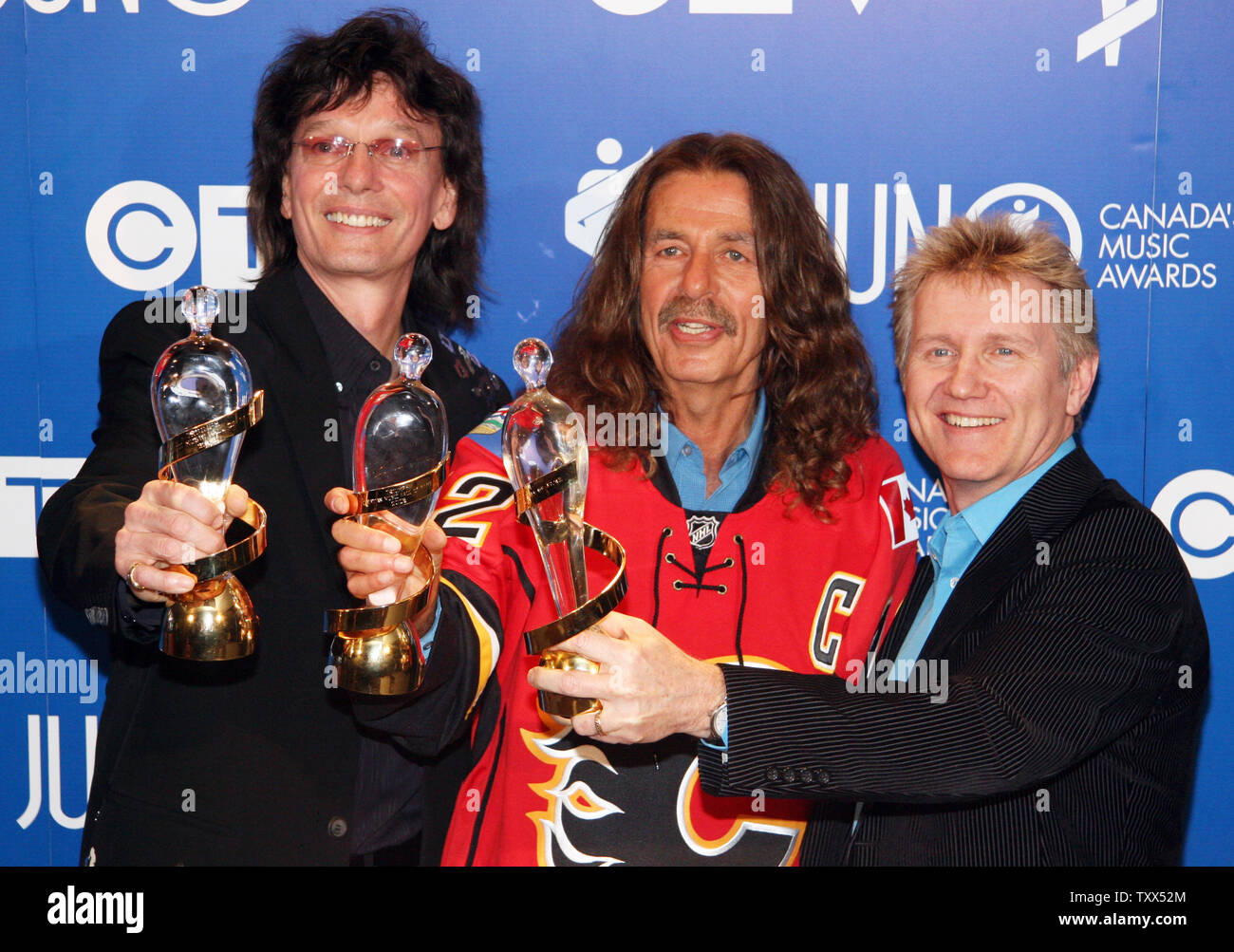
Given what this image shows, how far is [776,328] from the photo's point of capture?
2.32 meters

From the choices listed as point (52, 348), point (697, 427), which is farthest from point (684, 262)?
point (52, 348)

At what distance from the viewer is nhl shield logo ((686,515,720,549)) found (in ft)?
6.95

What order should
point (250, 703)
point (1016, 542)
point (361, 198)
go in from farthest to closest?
point (361, 198) → point (250, 703) → point (1016, 542)

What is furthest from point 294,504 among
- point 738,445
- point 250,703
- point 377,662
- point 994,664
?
point 994,664

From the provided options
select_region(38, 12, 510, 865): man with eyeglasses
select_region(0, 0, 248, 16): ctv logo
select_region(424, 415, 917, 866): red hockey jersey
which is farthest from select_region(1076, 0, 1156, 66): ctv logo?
select_region(0, 0, 248, 16): ctv logo

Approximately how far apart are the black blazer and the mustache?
0.68m

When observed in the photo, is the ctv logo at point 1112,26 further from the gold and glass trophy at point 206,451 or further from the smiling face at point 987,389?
the gold and glass trophy at point 206,451

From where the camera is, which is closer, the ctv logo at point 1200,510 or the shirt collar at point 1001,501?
the shirt collar at point 1001,501

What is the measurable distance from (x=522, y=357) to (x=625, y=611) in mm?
704

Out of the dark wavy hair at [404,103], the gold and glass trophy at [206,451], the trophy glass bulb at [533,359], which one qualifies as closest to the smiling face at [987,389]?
the trophy glass bulb at [533,359]

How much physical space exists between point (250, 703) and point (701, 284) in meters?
1.16

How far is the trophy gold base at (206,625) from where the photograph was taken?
1.64m

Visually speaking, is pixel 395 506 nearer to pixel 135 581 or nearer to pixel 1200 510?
pixel 135 581

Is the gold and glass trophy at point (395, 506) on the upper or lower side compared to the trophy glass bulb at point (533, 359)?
lower
